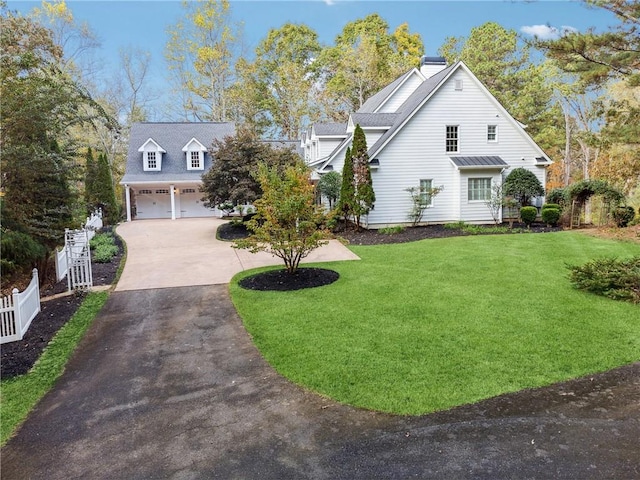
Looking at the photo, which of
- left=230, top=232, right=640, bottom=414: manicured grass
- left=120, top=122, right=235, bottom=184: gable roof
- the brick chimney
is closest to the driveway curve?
left=230, top=232, right=640, bottom=414: manicured grass

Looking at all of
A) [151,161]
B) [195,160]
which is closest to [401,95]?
[195,160]

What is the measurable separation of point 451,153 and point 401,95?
19.7 ft

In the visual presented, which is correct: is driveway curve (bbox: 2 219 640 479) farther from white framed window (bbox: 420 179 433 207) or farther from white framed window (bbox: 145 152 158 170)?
white framed window (bbox: 145 152 158 170)

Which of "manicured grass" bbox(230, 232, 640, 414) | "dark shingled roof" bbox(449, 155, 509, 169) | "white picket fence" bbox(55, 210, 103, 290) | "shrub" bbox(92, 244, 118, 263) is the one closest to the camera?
"manicured grass" bbox(230, 232, 640, 414)

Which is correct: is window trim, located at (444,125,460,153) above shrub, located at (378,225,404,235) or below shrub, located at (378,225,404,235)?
above

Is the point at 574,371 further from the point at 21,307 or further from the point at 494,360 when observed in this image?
the point at 21,307

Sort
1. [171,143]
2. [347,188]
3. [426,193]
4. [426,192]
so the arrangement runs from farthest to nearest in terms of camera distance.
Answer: [171,143] → [426,192] → [426,193] → [347,188]

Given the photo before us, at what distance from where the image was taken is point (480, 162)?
59.8 feet

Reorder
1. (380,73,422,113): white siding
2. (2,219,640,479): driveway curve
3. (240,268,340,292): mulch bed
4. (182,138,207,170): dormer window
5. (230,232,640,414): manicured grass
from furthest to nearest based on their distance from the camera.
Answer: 1. (182,138,207,170): dormer window
2. (380,73,422,113): white siding
3. (240,268,340,292): mulch bed
4. (230,232,640,414): manicured grass
5. (2,219,640,479): driveway curve

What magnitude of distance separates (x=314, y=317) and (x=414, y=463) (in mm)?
3955

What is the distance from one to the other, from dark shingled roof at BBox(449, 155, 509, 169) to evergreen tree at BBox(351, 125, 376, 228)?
13.2ft

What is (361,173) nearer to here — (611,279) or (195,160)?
(611,279)

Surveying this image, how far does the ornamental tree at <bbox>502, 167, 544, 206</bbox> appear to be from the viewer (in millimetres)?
18156

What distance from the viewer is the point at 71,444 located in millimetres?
3930
